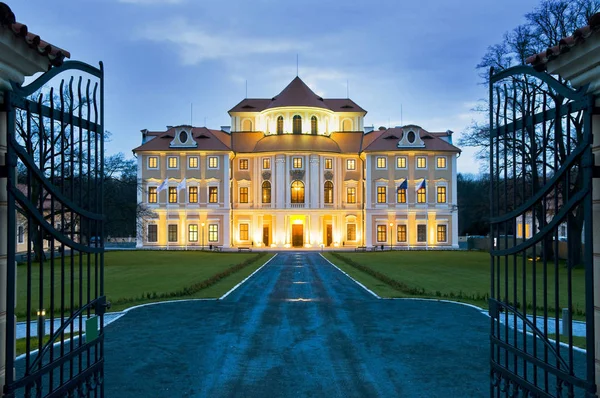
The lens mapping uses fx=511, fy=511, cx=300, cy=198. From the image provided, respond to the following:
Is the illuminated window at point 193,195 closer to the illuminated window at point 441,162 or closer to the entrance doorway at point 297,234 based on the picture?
the entrance doorway at point 297,234

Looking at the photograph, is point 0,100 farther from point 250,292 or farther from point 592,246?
point 250,292

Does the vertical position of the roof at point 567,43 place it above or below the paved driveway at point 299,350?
above

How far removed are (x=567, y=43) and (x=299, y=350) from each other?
719 centimetres

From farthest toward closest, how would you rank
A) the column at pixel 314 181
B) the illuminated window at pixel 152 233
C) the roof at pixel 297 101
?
the roof at pixel 297 101
the column at pixel 314 181
the illuminated window at pixel 152 233

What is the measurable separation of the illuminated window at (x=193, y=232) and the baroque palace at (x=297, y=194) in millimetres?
104

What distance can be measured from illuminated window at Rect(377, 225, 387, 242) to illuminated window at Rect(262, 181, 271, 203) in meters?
12.1

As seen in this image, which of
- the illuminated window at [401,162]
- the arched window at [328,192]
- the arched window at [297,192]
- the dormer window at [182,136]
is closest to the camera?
the illuminated window at [401,162]

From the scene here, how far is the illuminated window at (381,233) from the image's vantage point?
53559mm

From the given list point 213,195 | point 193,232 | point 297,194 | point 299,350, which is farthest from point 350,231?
A: point 299,350

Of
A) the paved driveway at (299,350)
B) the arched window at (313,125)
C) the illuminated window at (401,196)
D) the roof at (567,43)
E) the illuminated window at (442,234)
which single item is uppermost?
the arched window at (313,125)

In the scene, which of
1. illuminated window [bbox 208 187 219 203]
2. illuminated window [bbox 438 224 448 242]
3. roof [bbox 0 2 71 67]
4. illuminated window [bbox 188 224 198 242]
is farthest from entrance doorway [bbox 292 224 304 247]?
roof [bbox 0 2 71 67]

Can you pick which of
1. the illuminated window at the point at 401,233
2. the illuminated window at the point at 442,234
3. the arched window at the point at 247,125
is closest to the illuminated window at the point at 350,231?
the illuminated window at the point at 401,233

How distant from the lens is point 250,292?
1816cm

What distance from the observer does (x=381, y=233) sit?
176ft
